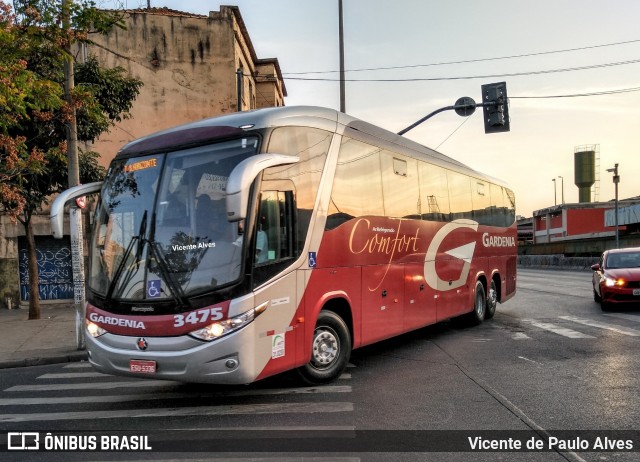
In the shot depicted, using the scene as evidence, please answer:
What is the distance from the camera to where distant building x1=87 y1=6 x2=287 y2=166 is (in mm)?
22578

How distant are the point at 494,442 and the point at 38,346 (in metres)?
9.40

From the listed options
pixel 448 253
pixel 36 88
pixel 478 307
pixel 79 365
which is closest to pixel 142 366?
pixel 79 365

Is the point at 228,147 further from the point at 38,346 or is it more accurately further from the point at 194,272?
the point at 38,346

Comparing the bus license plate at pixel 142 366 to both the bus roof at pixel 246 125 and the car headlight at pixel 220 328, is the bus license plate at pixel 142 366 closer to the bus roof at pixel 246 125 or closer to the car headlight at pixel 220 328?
the car headlight at pixel 220 328

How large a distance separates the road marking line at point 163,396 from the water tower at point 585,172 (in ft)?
328

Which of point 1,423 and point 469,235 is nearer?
point 1,423

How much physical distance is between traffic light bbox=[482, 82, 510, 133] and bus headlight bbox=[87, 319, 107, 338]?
47.8 feet

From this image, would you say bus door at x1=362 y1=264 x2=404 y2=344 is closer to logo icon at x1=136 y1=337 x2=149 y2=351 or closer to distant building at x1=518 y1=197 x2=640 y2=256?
logo icon at x1=136 y1=337 x2=149 y2=351

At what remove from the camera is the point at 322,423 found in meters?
5.52

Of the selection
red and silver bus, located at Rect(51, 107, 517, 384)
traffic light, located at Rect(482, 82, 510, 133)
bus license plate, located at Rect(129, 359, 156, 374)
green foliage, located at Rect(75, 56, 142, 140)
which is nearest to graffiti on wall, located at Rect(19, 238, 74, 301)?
green foliage, located at Rect(75, 56, 142, 140)

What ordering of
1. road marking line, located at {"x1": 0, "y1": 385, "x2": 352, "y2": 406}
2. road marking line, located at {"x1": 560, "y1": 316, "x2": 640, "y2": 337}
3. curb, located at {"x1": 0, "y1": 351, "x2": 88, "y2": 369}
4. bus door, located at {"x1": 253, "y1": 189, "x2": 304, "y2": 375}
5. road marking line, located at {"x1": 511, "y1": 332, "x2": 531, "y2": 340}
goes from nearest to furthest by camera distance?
bus door, located at {"x1": 253, "y1": 189, "x2": 304, "y2": 375} < road marking line, located at {"x1": 0, "y1": 385, "x2": 352, "y2": 406} < curb, located at {"x1": 0, "y1": 351, "x2": 88, "y2": 369} < road marking line, located at {"x1": 511, "y1": 332, "x2": 531, "y2": 340} < road marking line, located at {"x1": 560, "y1": 316, "x2": 640, "y2": 337}

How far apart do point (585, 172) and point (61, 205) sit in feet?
333

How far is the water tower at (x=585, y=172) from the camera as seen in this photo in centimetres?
9506

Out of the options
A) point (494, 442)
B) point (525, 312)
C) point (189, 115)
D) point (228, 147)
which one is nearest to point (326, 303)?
point (228, 147)
